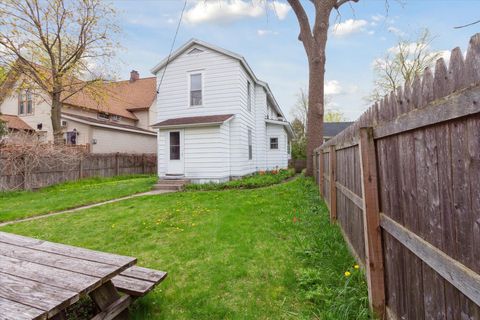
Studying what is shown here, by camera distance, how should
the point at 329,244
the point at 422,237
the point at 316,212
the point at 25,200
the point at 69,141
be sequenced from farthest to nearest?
the point at 69,141
the point at 25,200
the point at 316,212
the point at 329,244
the point at 422,237

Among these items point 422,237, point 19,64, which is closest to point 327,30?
point 422,237

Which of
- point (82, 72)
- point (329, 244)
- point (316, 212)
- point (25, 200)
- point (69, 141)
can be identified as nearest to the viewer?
point (329, 244)

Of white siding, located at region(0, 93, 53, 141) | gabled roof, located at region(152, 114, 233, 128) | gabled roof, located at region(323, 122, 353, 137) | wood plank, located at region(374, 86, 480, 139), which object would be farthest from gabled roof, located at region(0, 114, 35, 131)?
gabled roof, located at region(323, 122, 353, 137)

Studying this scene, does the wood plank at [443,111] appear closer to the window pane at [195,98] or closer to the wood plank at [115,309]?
the wood plank at [115,309]

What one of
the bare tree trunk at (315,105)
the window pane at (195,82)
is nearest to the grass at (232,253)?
the bare tree trunk at (315,105)

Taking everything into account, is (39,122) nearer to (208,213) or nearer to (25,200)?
(25,200)

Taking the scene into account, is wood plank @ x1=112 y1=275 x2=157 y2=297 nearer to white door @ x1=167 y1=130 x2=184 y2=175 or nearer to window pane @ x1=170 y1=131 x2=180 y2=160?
white door @ x1=167 y1=130 x2=184 y2=175

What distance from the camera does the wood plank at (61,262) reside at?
2.09 meters

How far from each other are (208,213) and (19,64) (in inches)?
602

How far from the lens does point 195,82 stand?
12.7 m

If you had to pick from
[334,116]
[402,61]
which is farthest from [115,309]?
[334,116]

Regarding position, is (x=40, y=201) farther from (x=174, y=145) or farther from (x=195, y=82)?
(x=195, y=82)

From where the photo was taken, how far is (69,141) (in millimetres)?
18453

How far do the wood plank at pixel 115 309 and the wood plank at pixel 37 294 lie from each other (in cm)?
55
